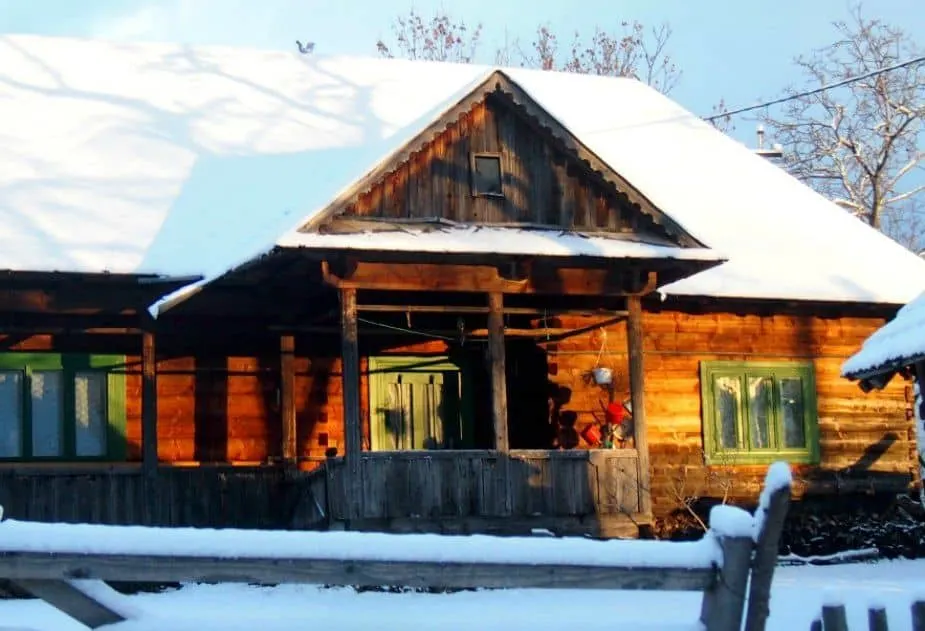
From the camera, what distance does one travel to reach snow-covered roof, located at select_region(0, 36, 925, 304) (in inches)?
732

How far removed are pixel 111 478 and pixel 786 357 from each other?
10.1 meters

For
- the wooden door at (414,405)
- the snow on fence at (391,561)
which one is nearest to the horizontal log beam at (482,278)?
the wooden door at (414,405)

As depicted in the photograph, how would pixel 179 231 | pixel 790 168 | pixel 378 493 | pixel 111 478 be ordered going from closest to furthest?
pixel 378 493
pixel 111 478
pixel 179 231
pixel 790 168

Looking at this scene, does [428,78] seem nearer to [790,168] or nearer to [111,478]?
[111,478]

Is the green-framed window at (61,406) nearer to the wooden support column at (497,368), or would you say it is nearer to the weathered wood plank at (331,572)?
the wooden support column at (497,368)

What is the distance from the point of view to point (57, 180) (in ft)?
65.8

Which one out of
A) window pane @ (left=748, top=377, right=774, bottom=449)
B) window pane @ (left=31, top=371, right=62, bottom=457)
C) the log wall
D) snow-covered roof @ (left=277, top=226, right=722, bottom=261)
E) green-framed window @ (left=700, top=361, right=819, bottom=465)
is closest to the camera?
snow-covered roof @ (left=277, top=226, right=722, bottom=261)

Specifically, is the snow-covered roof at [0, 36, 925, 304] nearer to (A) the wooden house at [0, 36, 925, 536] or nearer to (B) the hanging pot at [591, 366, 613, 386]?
(A) the wooden house at [0, 36, 925, 536]

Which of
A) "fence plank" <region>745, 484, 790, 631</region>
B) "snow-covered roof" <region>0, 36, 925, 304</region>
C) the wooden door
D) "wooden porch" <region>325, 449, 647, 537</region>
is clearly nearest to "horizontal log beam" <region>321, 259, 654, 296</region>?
"snow-covered roof" <region>0, 36, 925, 304</region>

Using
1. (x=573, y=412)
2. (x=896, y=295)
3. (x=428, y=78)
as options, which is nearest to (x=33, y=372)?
(x=573, y=412)

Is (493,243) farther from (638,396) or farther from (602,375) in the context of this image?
(602,375)

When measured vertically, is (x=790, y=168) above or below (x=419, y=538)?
above

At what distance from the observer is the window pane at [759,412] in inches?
848

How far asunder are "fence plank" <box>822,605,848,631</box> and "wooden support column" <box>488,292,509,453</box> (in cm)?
976
